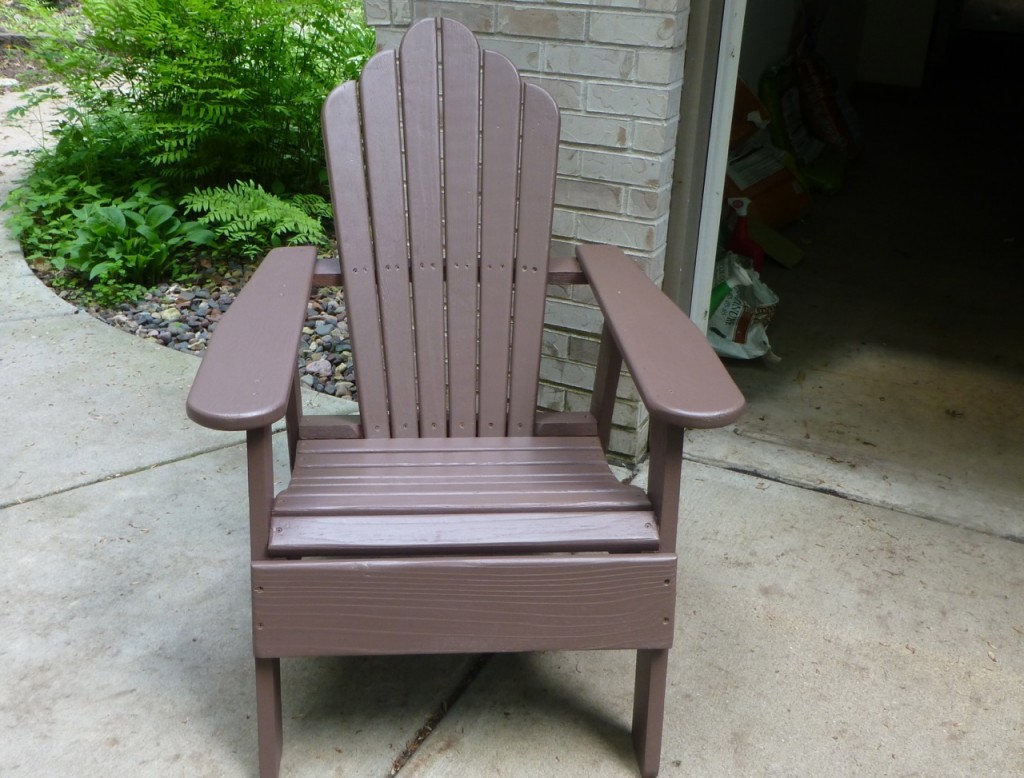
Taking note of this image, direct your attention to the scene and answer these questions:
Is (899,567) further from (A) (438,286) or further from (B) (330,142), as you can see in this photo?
(B) (330,142)

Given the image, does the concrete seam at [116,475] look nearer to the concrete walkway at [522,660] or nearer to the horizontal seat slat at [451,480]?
the concrete walkway at [522,660]

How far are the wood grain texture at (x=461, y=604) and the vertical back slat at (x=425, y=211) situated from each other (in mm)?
561

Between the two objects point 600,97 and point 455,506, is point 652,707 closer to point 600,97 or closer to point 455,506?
point 455,506

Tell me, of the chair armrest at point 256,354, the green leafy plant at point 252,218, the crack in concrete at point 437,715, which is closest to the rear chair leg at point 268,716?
the crack in concrete at point 437,715

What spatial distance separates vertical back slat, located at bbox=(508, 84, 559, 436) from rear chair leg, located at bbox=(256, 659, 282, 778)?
0.71m

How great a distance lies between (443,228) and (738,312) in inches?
53.8

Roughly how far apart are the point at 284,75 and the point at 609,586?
2.94m

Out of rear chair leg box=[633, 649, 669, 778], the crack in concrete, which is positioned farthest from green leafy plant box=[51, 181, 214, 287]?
rear chair leg box=[633, 649, 669, 778]

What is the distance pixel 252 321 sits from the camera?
1.71 m

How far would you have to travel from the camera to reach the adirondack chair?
1.58m

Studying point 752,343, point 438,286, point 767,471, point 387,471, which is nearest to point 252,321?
point 387,471

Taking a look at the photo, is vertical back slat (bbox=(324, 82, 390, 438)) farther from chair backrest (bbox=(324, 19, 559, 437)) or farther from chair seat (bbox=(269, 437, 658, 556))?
chair seat (bbox=(269, 437, 658, 556))

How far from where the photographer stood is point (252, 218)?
3.61m

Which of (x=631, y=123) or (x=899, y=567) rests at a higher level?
(x=631, y=123)
